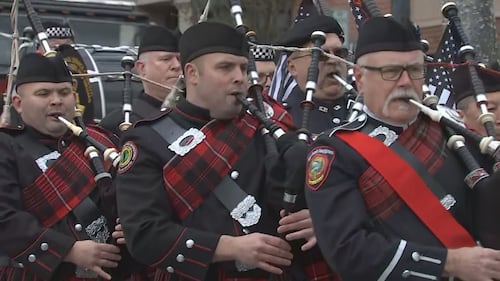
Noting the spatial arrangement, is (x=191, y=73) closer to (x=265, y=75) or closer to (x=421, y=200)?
(x=421, y=200)

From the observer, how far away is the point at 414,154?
11.4 feet

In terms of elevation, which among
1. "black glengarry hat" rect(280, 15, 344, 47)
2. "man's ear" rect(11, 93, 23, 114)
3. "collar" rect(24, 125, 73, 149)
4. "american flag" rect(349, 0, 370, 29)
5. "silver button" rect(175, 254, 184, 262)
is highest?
"american flag" rect(349, 0, 370, 29)

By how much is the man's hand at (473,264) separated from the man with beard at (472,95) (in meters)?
1.23

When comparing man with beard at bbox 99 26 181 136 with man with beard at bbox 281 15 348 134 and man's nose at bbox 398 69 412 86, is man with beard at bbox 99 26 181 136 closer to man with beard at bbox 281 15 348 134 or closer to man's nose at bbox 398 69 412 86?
man with beard at bbox 281 15 348 134

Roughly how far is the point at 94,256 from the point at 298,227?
3.65 feet

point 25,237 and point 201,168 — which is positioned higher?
point 201,168

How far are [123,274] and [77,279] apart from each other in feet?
0.80

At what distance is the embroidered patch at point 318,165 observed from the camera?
342cm

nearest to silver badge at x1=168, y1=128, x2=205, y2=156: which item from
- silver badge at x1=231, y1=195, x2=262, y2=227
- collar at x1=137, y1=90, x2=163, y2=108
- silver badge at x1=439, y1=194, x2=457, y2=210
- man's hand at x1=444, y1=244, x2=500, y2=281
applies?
silver badge at x1=231, y1=195, x2=262, y2=227

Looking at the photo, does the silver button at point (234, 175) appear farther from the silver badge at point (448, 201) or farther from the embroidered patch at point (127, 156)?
the silver badge at point (448, 201)

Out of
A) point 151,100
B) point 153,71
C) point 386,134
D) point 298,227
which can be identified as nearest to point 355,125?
point 386,134

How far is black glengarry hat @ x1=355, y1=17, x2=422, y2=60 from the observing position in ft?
11.4

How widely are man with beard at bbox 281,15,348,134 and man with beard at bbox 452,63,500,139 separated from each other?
28.8 inches

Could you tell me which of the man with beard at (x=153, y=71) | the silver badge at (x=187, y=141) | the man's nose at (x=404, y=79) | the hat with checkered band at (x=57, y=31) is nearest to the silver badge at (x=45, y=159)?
the man with beard at (x=153, y=71)
